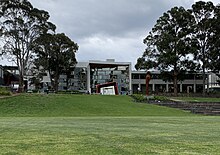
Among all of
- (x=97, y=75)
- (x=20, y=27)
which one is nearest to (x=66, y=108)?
(x=20, y=27)

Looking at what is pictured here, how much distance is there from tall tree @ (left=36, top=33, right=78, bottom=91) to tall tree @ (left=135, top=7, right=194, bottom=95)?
11.7 m

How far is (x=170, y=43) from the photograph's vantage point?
172 feet

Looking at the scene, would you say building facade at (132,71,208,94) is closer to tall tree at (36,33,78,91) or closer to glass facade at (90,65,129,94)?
glass facade at (90,65,129,94)

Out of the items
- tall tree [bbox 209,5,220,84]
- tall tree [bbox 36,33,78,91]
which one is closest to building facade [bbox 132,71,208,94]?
tall tree [bbox 36,33,78,91]

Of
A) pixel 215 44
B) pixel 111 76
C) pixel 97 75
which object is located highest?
pixel 215 44

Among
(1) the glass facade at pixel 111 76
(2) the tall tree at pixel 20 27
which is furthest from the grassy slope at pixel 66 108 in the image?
(1) the glass facade at pixel 111 76

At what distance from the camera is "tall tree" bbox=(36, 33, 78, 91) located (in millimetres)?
54519

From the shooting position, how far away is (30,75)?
65062 millimetres

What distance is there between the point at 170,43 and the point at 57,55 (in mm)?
18540

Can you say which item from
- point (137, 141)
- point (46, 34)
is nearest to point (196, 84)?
point (46, 34)

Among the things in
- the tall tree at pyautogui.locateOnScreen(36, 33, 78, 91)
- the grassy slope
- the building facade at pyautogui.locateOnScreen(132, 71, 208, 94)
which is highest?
the tall tree at pyautogui.locateOnScreen(36, 33, 78, 91)

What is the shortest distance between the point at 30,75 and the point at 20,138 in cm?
5901

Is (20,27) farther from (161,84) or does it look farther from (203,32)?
(161,84)

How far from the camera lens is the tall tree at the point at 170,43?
170ft
